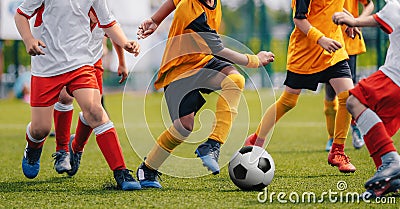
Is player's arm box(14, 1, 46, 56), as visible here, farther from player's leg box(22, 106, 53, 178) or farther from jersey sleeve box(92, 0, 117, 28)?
player's leg box(22, 106, 53, 178)

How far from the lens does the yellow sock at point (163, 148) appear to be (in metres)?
5.18

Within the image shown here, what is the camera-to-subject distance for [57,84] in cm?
512

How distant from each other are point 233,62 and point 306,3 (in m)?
0.90

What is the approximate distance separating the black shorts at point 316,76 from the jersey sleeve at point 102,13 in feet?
5.40

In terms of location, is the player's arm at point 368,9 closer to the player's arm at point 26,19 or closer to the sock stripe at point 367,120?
the sock stripe at point 367,120

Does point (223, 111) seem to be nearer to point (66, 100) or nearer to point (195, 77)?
point (195, 77)

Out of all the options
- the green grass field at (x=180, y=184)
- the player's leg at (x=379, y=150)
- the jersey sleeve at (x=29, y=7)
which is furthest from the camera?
the jersey sleeve at (x=29, y=7)

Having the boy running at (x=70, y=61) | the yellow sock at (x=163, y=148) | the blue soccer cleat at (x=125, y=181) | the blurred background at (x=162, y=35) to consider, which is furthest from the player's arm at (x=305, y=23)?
the blurred background at (x=162, y=35)

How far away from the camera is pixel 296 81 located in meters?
6.05

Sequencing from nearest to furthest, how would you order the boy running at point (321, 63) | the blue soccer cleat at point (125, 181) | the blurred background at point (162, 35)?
the blue soccer cleat at point (125, 181), the boy running at point (321, 63), the blurred background at point (162, 35)

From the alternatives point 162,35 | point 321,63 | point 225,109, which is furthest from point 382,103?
point 162,35

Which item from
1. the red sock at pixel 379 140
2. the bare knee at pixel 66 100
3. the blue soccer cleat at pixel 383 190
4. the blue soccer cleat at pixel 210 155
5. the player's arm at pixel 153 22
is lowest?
the bare knee at pixel 66 100

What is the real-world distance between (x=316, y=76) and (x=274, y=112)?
58 centimetres

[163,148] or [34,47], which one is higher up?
[34,47]
